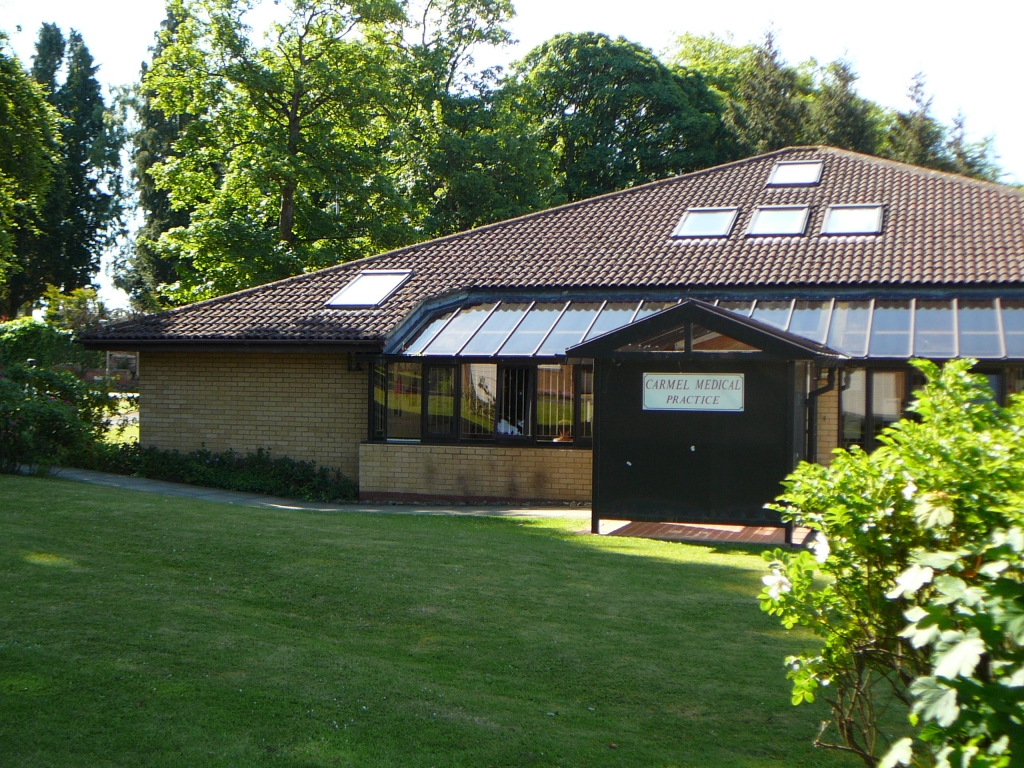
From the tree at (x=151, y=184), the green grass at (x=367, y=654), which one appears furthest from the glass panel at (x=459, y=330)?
the tree at (x=151, y=184)

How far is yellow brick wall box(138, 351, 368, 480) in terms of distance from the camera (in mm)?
18281

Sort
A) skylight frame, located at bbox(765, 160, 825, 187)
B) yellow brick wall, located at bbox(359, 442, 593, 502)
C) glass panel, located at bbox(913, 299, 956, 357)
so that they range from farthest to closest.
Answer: skylight frame, located at bbox(765, 160, 825, 187) → yellow brick wall, located at bbox(359, 442, 593, 502) → glass panel, located at bbox(913, 299, 956, 357)

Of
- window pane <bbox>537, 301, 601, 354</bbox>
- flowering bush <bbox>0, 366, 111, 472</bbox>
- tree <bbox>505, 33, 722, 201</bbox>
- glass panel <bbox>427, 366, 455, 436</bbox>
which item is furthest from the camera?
tree <bbox>505, 33, 722, 201</bbox>

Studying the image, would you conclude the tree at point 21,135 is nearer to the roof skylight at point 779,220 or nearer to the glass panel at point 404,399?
the glass panel at point 404,399

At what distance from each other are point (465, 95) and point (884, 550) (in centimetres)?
Result: 3566

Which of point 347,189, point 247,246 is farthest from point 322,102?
point 247,246

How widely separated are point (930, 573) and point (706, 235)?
17094 mm

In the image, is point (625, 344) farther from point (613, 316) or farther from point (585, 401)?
point (613, 316)

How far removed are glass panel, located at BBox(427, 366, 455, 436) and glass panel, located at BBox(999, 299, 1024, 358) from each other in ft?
28.7

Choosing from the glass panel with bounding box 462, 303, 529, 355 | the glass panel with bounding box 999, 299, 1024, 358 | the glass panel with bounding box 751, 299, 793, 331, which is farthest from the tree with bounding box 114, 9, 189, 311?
the glass panel with bounding box 999, 299, 1024, 358

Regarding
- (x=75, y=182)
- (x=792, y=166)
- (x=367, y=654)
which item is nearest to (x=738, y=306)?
(x=792, y=166)

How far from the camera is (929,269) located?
55.5 feet

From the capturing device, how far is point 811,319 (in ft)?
53.5

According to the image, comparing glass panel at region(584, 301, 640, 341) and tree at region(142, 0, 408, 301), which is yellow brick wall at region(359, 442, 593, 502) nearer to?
glass panel at region(584, 301, 640, 341)
